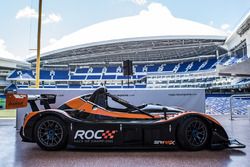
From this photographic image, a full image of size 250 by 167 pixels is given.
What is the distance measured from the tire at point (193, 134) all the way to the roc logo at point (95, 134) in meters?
1.15

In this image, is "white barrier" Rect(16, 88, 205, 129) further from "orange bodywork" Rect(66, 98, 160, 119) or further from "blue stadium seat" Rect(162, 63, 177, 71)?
"blue stadium seat" Rect(162, 63, 177, 71)

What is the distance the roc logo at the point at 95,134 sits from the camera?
14.6ft

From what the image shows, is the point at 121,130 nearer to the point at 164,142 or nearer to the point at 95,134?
the point at 95,134

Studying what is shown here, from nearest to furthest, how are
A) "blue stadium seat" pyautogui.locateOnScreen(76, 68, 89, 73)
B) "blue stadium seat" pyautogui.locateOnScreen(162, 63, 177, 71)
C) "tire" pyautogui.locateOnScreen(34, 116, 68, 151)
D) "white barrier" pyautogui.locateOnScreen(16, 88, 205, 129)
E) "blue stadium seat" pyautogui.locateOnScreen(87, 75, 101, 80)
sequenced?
1. "tire" pyautogui.locateOnScreen(34, 116, 68, 151)
2. "white barrier" pyautogui.locateOnScreen(16, 88, 205, 129)
3. "blue stadium seat" pyautogui.locateOnScreen(162, 63, 177, 71)
4. "blue stadium seat" pyautogui.locateOnScreen(87, 75, 101, 80)
5. "blue stadium seat" pyautogui.locateOnScreen(76, 68, 89, 73)

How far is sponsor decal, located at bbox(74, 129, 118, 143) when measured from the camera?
14.6 ft

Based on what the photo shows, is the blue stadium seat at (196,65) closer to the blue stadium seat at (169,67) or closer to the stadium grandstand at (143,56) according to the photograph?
the stadium grandstand at (143,56)

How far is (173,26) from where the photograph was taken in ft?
149

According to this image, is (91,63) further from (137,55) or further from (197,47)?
(197,47)

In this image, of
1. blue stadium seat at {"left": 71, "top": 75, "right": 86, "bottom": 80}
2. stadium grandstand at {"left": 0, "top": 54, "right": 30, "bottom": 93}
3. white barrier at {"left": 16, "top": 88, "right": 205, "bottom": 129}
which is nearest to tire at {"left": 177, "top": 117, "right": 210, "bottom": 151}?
white barrier at {"left": 16, "top": 88, "right": 205, "bottom": 129}

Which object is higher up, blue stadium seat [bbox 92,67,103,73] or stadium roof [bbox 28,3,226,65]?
stadium roof [bbox 28,3,226,65]

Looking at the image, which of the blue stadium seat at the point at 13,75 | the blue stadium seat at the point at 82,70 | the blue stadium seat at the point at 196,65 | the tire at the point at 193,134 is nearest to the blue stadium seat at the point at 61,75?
the blue stadium seat at the point at 82,70

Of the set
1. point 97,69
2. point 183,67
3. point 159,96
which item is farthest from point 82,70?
point 159,96

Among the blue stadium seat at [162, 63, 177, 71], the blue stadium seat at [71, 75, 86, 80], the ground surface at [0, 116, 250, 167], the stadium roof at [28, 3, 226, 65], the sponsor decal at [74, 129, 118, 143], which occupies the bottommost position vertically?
the ground surface at [0, 116, 250, 167]

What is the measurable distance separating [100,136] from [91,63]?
2072 inches
